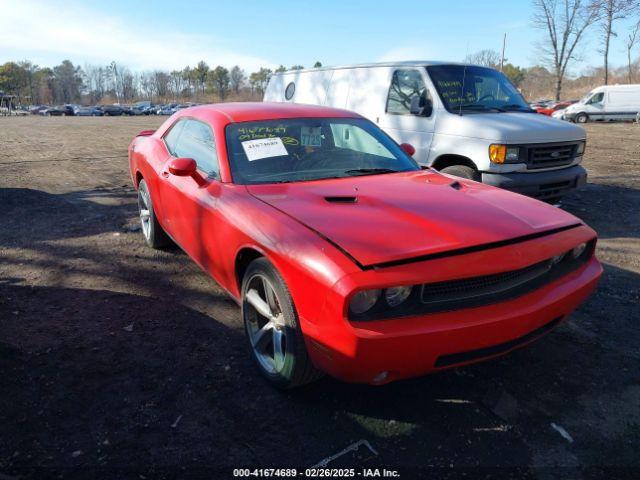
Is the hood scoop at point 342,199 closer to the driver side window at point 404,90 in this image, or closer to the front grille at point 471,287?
the front grille at point 471,287

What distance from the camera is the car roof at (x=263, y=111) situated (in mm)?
3600

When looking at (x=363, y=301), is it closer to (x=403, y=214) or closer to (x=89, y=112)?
(x=403, y=214)

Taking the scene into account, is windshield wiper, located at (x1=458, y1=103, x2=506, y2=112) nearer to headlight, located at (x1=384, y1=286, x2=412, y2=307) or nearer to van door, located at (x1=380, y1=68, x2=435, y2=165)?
van door, located at (x1=380, y1=68, x2=435, y2=165)

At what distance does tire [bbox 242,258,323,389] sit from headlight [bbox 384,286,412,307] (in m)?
0.47

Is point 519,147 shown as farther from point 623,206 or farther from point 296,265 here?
point 296,265

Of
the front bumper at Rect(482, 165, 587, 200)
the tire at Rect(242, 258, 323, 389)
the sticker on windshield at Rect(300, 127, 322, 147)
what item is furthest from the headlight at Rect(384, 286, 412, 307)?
the front bumper at Rect(482, 165, 587, 200)

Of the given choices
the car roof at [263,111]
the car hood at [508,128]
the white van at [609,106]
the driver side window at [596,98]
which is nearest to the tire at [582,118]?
the white van at [609,106]

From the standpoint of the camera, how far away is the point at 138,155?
195 inches

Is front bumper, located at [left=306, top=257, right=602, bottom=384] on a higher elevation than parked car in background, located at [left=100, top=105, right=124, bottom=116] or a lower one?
lower

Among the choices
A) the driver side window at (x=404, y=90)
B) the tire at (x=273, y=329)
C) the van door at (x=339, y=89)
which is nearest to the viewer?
the tire at (x=273, y=329)

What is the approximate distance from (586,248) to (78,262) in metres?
4.27

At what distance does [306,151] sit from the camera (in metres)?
3.42

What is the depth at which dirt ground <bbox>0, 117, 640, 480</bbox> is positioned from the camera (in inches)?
85.3

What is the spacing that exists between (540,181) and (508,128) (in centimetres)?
72
